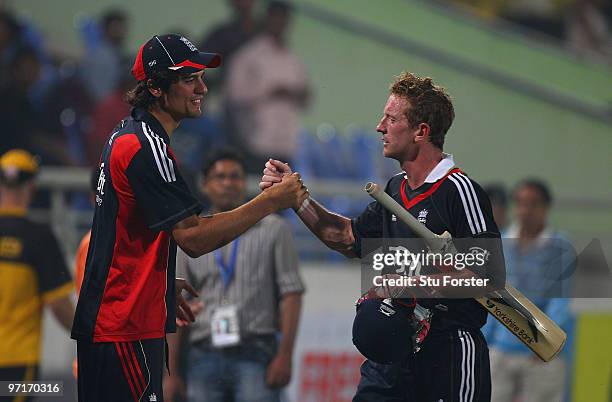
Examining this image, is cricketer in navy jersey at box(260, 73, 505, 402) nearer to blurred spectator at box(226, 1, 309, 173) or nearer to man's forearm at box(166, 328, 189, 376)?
man's forearm at box(166, 328, 189, 376)

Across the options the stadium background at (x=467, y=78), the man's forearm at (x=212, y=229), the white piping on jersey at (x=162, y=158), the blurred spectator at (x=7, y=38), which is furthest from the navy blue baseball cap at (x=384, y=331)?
the stadium background at (x=467, y=78)

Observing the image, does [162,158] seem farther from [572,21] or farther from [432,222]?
[572,21]

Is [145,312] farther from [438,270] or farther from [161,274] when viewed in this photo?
[438,270]

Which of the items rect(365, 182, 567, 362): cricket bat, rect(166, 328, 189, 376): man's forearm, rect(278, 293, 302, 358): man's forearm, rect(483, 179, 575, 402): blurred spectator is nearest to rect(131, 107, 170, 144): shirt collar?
rect(365, 182, 567, 362): cricket bat

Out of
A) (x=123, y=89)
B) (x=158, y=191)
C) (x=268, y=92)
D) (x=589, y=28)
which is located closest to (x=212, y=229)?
(x=158, y=191)

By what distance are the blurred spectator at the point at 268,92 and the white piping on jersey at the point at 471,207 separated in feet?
27.8

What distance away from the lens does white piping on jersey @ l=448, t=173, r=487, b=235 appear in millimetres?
5246

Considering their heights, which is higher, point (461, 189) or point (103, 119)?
point (103, 119)

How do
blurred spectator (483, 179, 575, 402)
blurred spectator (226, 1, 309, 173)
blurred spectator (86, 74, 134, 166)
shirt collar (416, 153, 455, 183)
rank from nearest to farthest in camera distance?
shirt collar (416, 153, 455, 183)
blurred spectator (483, 179, 575, 402)
blurred spectator (86, 74, 134, 166)
blurred spectator (226, 1, 309, 173)

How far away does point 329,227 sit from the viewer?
19.3ft

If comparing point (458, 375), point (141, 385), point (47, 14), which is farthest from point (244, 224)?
point (47, 14)

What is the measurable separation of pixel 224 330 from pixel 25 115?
17.6 ft

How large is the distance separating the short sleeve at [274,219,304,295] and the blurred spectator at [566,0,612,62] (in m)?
11.0
